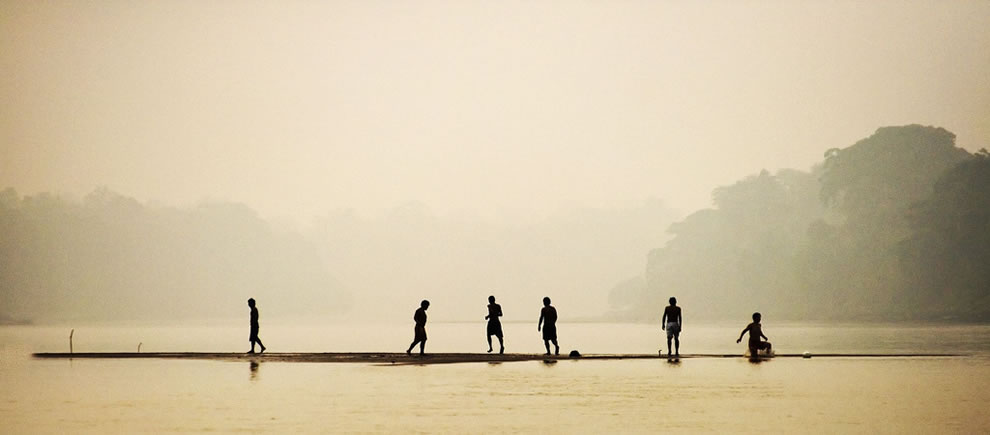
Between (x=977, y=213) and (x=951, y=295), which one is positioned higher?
(x=977, y=213)

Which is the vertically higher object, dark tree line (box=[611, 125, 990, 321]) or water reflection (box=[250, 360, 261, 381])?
dark tree line (box=[611, 125, 990, 321])

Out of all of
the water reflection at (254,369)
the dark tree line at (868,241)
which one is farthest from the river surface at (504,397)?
the dark tree line at (868,241)

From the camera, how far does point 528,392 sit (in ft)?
107

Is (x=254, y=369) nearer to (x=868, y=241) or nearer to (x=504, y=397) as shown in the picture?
(x=504, y=397)

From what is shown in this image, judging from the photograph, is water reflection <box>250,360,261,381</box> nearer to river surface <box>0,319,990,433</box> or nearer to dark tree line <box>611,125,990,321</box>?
river surface <box>0,319,990,433</box>

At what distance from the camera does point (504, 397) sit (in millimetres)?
31016


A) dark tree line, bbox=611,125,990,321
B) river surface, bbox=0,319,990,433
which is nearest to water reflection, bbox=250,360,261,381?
river surface, bbox=0,319,990,433

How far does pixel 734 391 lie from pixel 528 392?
5.25 metres

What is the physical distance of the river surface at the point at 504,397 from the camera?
81.9 ft

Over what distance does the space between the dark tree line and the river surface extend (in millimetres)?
103717

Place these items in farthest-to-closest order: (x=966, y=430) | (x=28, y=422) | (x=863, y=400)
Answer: (x=863, y=400) → (x=28, y=422) → (x=966, y=430)

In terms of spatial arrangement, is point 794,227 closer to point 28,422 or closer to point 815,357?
point 815,357

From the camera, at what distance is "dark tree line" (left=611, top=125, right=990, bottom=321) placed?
14375 cm

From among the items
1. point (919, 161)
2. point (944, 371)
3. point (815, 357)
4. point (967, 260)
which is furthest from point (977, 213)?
point (944, 371)
